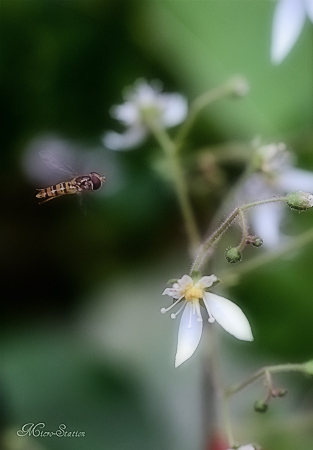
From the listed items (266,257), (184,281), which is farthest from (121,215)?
(184,281)

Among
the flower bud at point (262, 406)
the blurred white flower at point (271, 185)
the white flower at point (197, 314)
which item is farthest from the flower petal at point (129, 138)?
the flower bud at point (262, 406)

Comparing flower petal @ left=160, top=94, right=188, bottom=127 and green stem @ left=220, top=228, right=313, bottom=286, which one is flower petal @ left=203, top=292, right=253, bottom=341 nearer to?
green stem @ left=220, top=228, right=313, bottom=286

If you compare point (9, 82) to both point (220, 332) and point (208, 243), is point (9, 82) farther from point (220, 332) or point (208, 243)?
point (208, 243)

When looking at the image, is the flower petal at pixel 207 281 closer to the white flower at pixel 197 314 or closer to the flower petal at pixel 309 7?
the white flower at pixel 197 314

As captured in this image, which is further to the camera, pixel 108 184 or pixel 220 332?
pixel 108 184

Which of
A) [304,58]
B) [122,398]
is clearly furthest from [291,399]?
[304,58]
